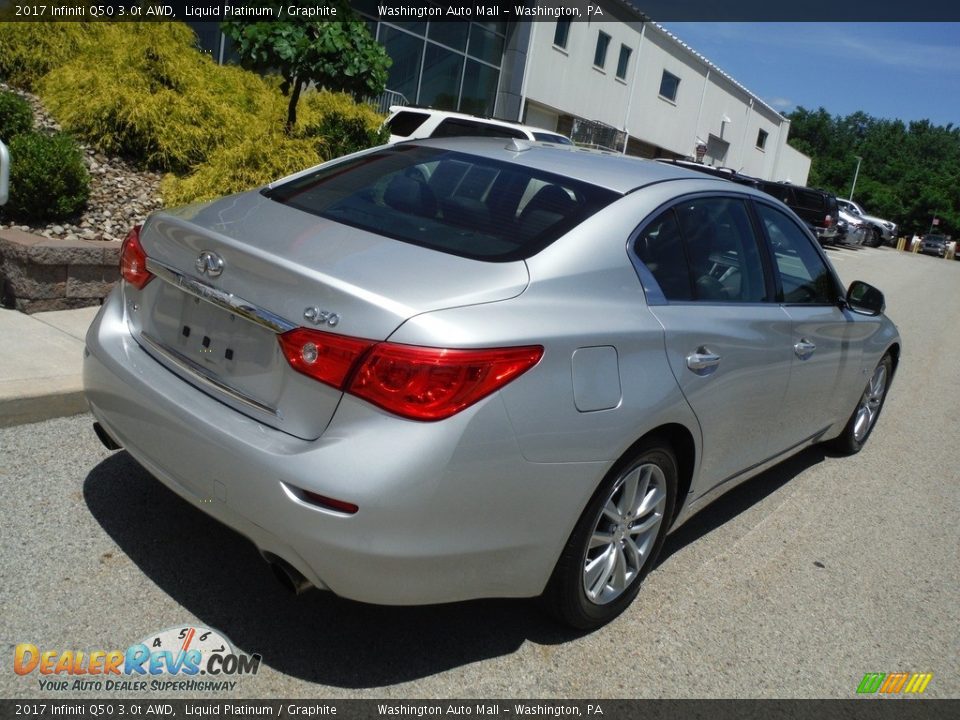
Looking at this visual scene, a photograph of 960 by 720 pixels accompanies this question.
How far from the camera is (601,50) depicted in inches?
1265

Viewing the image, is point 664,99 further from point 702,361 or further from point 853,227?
point 702,361

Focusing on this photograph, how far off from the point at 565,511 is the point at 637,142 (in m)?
35.9

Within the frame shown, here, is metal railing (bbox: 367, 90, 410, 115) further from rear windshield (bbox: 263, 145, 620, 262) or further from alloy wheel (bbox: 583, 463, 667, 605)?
alloy wheel (bbox: 583, 463, 667, 605)

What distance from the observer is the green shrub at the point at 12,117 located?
7242mm

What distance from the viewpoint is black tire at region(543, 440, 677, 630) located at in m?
3.16

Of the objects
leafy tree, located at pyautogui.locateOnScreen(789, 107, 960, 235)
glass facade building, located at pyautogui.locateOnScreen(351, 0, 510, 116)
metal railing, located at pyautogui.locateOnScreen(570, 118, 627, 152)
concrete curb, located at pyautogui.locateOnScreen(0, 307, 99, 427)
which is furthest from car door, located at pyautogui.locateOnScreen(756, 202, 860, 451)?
leafy tree, located at pyautogui.locateOnScreen(789, 107, 960, 235)

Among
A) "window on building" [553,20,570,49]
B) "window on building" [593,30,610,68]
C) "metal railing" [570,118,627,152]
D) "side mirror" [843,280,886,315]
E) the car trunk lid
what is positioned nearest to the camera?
the car trunk lid

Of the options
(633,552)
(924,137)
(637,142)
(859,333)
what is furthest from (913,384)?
(924,137)

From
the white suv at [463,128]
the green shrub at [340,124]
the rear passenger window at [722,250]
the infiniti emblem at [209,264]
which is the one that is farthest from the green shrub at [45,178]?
the white suv at [463,128]

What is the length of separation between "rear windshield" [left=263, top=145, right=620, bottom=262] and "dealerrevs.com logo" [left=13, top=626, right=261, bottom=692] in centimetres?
146

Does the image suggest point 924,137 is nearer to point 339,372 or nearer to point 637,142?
point 637,142

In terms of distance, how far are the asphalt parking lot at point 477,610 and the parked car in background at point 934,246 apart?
51.8 m

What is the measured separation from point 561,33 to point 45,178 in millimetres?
24925
